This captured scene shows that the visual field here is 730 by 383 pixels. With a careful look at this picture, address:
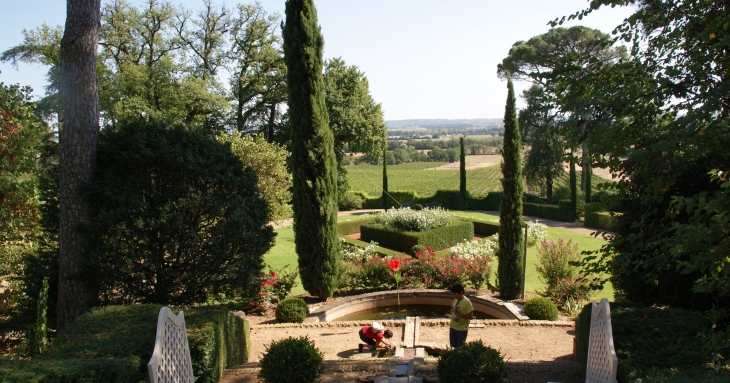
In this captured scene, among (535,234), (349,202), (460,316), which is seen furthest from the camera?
(349,202)

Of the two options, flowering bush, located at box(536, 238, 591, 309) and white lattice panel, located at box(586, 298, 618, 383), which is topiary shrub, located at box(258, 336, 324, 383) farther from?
flowering bush, located at box(536, 238, 591, 309)

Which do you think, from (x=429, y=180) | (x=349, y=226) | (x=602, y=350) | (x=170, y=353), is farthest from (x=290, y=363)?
(x=429, y=180)

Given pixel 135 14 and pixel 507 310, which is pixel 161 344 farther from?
pixel 135 14

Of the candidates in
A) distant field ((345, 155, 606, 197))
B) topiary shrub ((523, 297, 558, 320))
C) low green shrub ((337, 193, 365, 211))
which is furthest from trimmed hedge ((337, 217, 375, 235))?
distant field ((345, 155, 606, 197))

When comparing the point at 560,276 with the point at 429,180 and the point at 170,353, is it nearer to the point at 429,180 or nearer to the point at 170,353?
the point at 170,353

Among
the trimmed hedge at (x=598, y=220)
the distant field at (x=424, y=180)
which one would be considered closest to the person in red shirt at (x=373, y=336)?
the trimmed hedge at (x=598, y=220)

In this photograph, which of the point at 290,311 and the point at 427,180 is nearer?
the point at 290,311

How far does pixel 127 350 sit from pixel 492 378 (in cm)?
360

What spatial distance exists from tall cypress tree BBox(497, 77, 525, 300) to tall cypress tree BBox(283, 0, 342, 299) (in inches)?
156

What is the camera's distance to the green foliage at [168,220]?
686 cm

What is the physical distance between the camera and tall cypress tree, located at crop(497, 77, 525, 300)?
11.4 metres

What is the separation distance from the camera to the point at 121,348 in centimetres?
476

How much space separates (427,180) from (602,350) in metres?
39.2

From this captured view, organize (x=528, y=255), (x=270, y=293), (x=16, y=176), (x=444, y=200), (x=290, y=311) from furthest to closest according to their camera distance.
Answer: (x=444, y=200)
(x=528, y=255)
(x=270, y=293)
(x=290, y=311)
(x=16, y=176)
